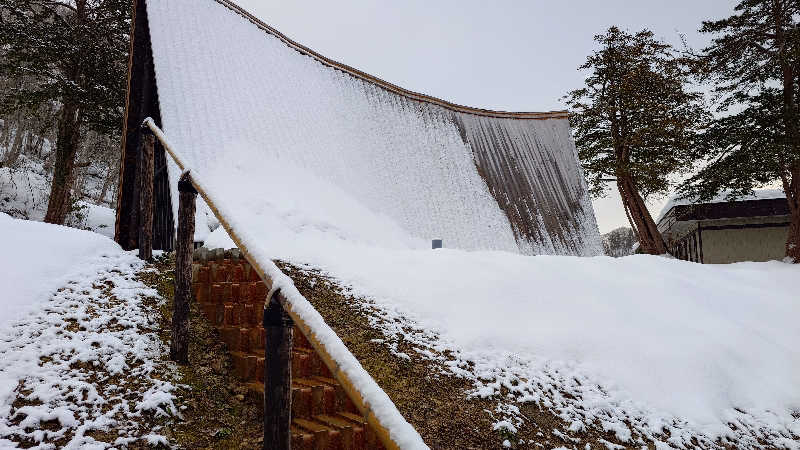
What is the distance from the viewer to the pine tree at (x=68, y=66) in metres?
12.7

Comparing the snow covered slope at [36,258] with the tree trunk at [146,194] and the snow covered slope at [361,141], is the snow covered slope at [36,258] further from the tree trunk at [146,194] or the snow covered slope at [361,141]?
the snow covered slope at [361,141]

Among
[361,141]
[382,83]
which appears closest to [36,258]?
[361,141]

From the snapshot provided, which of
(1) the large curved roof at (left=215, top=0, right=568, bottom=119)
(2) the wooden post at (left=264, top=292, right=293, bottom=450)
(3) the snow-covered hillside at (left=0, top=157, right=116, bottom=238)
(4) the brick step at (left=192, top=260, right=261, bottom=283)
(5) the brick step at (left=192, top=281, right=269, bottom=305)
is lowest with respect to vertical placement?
(2) the wooden post at (left=264, top=292, right=293, bottom=450)

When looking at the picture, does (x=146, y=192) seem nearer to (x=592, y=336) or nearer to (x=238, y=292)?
(x=238, y=292)

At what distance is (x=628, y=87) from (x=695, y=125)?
2603mm

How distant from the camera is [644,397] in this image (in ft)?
15.5

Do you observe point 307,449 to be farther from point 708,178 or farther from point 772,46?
point 772,46

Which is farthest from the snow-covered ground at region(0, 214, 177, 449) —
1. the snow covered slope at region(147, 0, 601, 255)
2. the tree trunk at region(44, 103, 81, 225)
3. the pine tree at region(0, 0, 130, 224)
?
the tree trunk at region(44, 103, 81, 225)

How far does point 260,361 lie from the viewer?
3295mm

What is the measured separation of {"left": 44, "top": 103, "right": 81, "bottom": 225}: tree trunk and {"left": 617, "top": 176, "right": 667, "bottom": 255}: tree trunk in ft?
59.5

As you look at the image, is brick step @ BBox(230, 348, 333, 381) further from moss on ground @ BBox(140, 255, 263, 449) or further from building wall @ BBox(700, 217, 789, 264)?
building wall @ BBox(700, 217, 789, 264)

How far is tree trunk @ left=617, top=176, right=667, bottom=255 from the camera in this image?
17.5 metres

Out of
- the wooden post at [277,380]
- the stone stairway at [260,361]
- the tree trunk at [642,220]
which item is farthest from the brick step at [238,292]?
the tree trunk at [642,220]

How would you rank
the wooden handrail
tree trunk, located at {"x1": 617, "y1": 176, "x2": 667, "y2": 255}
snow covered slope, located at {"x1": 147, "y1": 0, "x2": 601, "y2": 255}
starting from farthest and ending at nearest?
tree trunk, located at {"x1": 617, "y1": 176, "x2": 667, "y2": 255}
snow covered slope, located at {"x1": 147, "y1": 0, "x2": 601, "y2": 255}
the wooden handrail
